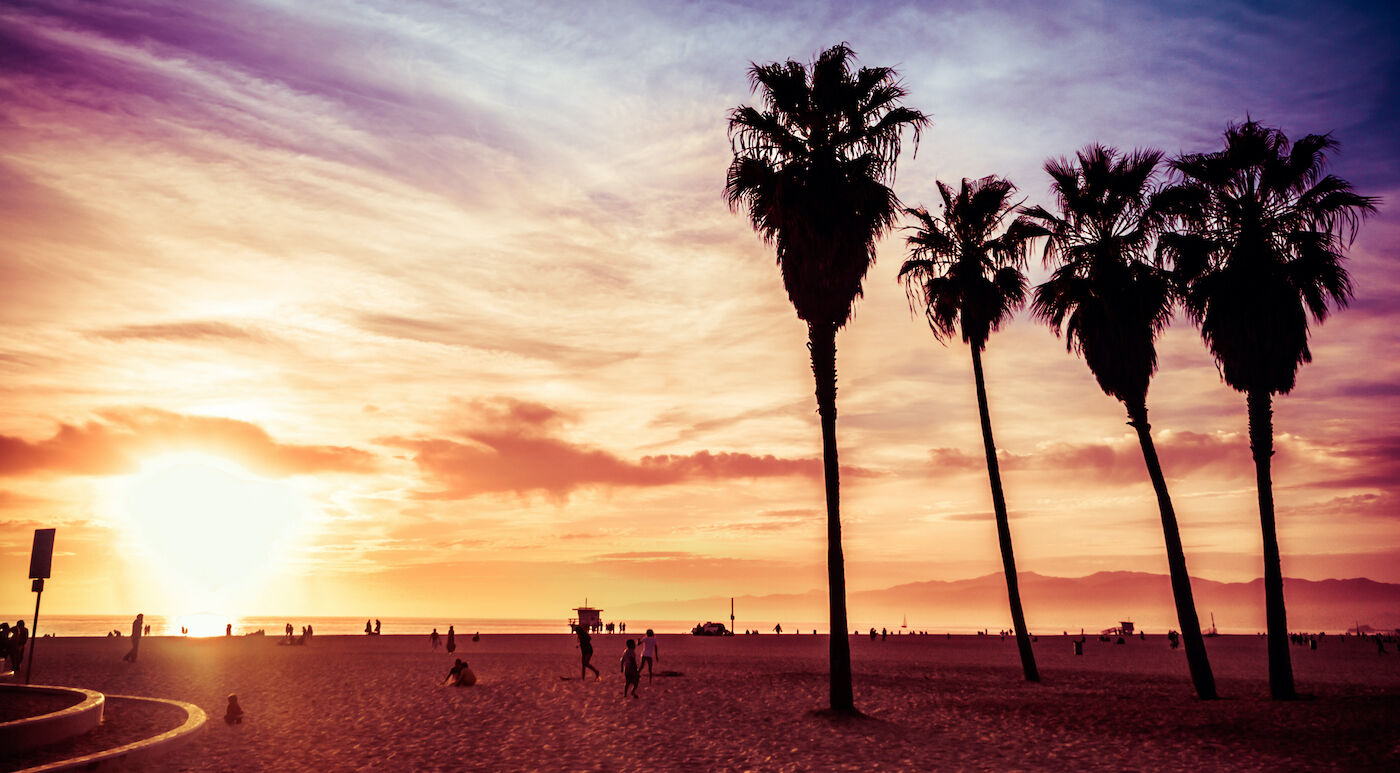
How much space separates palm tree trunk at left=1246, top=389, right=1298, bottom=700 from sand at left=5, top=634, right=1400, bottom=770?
47.4 inches

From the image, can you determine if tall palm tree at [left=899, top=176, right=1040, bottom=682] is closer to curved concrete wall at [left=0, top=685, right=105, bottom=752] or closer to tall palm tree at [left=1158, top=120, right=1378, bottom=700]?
tall palm tree at [left=1158, top=120, right=1378, bottom=700]

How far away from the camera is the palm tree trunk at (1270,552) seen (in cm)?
2451

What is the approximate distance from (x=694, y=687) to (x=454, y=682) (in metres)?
9.40

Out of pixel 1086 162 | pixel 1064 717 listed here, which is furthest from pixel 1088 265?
pixel 1064 717

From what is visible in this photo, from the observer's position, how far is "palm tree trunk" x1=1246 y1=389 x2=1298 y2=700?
2451 cm

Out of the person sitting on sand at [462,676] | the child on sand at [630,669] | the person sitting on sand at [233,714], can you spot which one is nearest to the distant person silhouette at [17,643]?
the person sitting on sand at [233,714]

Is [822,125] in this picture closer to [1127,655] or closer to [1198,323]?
[1198,323]

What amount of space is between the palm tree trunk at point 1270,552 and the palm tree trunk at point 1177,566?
1750 mm

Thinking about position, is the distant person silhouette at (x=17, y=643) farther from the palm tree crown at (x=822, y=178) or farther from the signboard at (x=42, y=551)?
the palm tree crown at (x=822, y=178)

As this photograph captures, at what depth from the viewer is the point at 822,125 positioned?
24.1m

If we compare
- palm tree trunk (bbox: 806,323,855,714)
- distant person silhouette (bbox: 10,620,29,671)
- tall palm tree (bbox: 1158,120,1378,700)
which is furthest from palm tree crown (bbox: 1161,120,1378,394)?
distant person silhouette (bbox: 10,620,29,671)

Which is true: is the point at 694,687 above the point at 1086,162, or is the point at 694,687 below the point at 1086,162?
below

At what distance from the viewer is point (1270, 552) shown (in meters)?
25.4

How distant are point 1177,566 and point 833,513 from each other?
1189 cm
